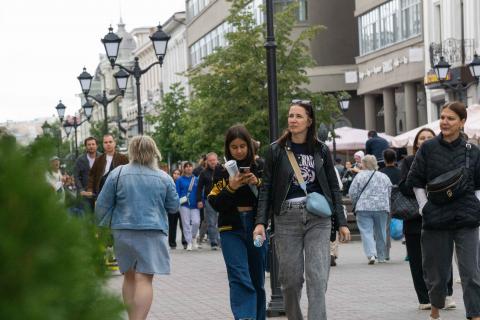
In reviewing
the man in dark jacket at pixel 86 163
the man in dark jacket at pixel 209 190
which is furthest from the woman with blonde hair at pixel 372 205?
the man in dark jacket at pixel 86 163

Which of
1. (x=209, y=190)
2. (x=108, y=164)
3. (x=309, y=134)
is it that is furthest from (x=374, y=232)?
(x=309, y=134)

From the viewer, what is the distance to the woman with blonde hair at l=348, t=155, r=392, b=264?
19594 millimetres

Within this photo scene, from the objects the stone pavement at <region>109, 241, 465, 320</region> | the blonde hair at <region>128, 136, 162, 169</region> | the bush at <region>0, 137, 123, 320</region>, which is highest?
the blonde hair at <region>128, 136, 162, 169</region>

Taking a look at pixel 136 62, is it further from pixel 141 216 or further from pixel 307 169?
pixel 307 169

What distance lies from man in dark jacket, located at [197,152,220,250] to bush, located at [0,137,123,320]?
65.9 ft

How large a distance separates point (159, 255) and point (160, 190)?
0.52m

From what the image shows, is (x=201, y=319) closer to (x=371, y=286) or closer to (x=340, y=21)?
(x=371, y=286)

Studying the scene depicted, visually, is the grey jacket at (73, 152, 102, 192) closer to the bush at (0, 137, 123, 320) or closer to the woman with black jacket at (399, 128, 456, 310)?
the woman with black jacket at (399, 128, 456, 310)

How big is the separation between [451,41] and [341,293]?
2939 cm

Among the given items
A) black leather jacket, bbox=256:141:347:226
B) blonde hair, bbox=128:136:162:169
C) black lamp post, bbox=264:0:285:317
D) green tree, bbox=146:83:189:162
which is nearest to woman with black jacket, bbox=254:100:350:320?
black leather jacket, bbox=256:141:347:226

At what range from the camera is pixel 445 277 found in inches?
383

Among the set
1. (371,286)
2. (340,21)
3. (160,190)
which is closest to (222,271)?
(371,286)

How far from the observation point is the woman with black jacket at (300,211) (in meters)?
8.50

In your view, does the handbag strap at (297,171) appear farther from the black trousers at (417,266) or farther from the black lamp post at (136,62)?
the black lamp post at (136,62)
